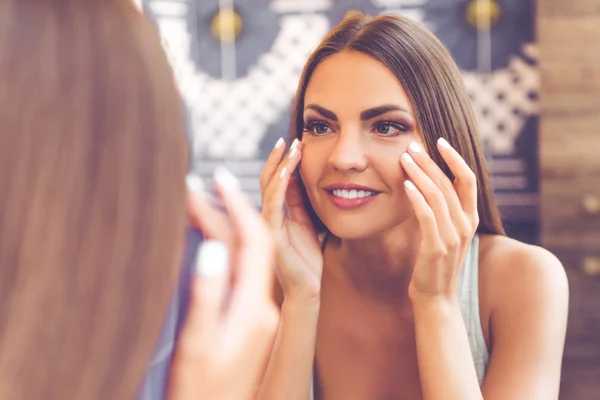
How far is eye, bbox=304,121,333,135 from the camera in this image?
860 millimetres

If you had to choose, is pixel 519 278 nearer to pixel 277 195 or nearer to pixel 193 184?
pixel 277 195

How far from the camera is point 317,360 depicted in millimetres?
954

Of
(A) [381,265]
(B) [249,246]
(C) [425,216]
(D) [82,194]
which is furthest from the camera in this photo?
(A) [381,265]

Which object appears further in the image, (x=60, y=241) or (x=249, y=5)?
(x=249, y=5)

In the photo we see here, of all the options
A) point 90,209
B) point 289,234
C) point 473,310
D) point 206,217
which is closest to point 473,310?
point 473,310

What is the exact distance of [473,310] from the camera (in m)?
0.90

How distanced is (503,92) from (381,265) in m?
1.54

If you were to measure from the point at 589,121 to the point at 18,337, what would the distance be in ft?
6.86

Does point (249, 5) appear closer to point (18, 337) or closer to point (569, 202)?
point (569, 202)

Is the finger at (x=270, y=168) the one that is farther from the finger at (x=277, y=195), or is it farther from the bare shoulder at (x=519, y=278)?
the bare shoulder at (x=519, y=278)

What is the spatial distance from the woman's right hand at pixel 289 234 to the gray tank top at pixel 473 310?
0.17 metres

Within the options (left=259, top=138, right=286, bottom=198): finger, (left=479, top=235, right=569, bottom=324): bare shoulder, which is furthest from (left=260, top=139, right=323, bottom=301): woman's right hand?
(left=479, top=235, right=569, bottom=324): bare shoulder

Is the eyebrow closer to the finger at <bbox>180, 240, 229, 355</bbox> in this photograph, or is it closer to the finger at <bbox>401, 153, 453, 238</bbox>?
the finger at <bbox>401, 153, 453, 238</bbox>

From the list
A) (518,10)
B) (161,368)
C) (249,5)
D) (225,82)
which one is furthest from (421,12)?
(161,368)
